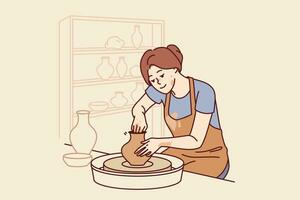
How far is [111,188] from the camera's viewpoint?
3.04 metres

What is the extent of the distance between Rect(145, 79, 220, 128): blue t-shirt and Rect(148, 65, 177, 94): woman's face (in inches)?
6.5

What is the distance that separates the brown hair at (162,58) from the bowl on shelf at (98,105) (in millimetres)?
1403

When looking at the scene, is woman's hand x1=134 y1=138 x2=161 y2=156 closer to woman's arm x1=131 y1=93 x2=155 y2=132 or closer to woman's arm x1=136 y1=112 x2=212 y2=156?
woman's arm x1=136 y1=112 x2=212 y2=156

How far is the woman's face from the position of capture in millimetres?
3611

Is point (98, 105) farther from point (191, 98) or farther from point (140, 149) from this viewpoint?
point (140, 149)

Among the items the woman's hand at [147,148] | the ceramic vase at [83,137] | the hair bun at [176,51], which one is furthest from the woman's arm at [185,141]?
the ceramic vase at [83,137]

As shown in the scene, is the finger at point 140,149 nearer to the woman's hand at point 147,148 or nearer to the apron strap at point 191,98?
the woman's hand at point 147,148

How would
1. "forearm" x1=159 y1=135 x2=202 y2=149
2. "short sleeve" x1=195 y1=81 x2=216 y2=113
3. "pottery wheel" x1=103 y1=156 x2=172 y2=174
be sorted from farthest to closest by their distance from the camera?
"short sleeve" x1=195 y1=81 x2=216 y2=113 < "forearm" x1=159 y1=135 x2=202 y2=149 < "pottery wheel" x1=103 y1=156 x2=172 y2=174


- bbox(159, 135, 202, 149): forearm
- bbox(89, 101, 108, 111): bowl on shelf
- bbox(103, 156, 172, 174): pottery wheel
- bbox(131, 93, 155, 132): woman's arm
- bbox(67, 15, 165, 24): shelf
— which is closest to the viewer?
bbox(103, 156, 172, 174): pottery wheel

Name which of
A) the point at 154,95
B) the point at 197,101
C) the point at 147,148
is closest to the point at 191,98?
the point at 197,101

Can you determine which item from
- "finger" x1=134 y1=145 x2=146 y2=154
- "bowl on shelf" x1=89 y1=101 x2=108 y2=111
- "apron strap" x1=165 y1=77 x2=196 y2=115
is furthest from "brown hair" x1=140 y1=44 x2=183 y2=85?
"bowl on shelf" x1=89 y1=101 x2=108 y2=111

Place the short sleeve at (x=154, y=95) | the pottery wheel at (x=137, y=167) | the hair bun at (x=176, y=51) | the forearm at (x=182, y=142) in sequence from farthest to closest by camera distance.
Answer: the short sleeve at (x=154, y=95), the hair bun at (x=176, y=51), the forearm at (x=182, y=142), the pottery wheel at (x=137, y=167)

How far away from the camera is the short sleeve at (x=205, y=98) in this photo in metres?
3.53

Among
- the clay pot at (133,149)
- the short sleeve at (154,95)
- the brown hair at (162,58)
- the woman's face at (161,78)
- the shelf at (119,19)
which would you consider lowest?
the clay pot at (133,149)
